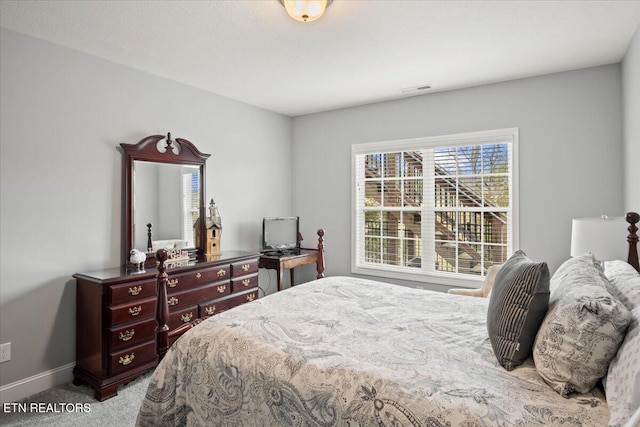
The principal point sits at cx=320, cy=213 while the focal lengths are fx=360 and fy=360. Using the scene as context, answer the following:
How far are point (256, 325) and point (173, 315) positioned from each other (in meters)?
1.55

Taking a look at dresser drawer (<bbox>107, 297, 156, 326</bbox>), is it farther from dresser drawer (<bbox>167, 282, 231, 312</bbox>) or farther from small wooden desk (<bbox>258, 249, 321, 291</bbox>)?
small wooden desk (<bbox>258, 249, 321, 291</bbox>)

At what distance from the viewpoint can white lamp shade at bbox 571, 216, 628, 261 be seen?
7.46 feet

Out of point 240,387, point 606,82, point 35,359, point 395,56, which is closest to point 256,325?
point 240,387

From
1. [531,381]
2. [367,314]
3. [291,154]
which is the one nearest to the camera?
[531,381]

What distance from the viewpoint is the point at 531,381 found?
1.24 meters

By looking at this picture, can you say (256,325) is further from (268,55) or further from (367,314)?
(268,55)

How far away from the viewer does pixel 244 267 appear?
12.0 feet

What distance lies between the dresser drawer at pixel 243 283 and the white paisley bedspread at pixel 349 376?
5.12 ft

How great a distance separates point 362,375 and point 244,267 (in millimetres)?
2550

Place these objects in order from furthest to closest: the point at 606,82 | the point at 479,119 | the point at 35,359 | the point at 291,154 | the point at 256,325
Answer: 1. the point at 291,154
2. the point at 479,119
3. the point at 606,82
4. the point at 35,359
5. the point at 256,325

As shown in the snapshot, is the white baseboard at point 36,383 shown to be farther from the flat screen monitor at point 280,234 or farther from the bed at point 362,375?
the flat screen monitor at point 280,234

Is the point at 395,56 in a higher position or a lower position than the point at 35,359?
higher

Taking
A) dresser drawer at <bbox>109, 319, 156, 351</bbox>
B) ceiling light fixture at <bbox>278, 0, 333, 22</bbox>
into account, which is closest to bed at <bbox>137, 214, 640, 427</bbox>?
dresser drawer at <bbox>109, 319, 156, 351</bbox>

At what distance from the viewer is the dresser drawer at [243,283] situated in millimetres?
3557
